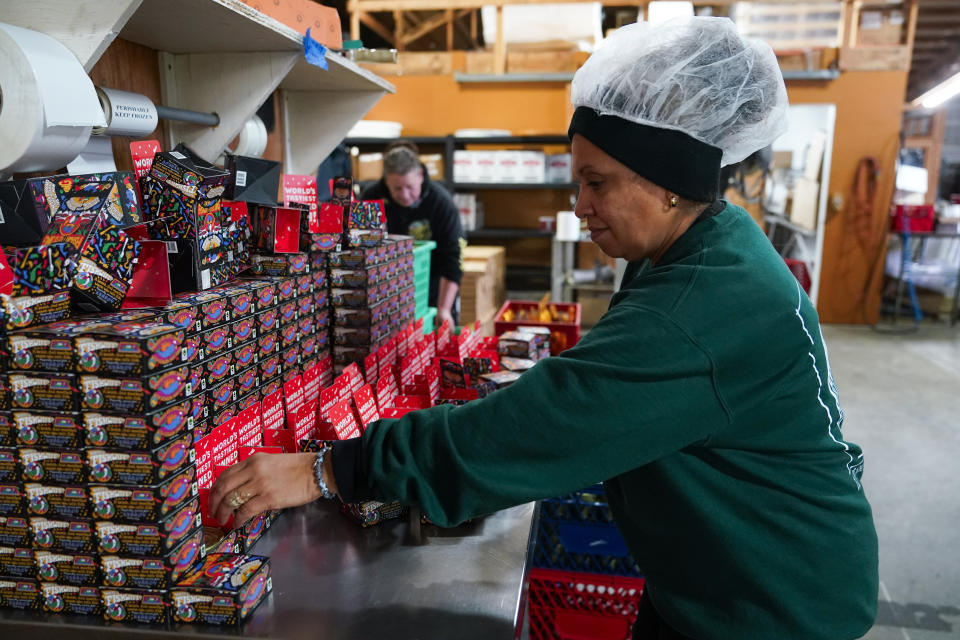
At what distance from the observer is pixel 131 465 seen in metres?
1.00

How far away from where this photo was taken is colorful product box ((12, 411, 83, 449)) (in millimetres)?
1000

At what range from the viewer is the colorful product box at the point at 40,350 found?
3.19 ft

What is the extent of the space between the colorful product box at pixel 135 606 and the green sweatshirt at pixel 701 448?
375mm

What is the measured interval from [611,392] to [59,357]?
80 centimetres

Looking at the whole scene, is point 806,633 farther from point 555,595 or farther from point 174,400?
point 174,400

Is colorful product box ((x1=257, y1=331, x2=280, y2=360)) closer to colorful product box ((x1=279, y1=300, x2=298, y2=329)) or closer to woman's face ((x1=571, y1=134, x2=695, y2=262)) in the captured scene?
colorful product box ((x1=279, y1=300, x2=298, y2=329))

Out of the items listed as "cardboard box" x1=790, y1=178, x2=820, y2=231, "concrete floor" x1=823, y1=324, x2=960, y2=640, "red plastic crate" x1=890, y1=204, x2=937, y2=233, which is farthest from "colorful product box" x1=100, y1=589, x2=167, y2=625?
"red plastic crate" x1=890, y1=204, x2=937, y2=233

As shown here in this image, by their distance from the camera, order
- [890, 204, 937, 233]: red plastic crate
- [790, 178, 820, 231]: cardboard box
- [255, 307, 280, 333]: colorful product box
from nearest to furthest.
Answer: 1. [255, 307, 280, 333]: colorful product box
2. [790, 178, 820, 231]: cardboard box
3. [890, 204, 937, 233]: red plastic crate

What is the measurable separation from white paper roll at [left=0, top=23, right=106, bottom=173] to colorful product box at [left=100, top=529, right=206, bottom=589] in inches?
25.5

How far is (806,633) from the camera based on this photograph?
3.51 feet

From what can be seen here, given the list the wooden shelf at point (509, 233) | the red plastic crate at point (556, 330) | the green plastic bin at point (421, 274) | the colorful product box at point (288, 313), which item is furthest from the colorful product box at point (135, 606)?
the wooden shelf at point (509, 233)

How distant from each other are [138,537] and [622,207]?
933mm

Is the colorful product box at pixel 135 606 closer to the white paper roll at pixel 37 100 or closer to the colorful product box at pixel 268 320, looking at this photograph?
the colorful product box at pixel 268 320

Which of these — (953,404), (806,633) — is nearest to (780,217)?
(953,404)
